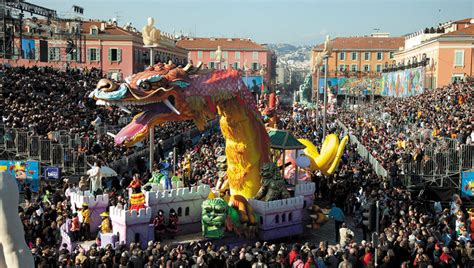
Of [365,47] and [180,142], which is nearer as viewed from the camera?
[180,142]

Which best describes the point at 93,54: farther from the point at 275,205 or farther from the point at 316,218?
the point at 275,205

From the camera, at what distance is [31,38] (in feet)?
163

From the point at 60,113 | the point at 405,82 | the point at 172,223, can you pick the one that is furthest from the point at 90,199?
the point at 405,82

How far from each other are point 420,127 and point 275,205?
15002mm

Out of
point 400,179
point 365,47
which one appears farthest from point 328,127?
point 365,47

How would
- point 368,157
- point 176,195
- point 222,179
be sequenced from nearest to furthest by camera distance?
point 176,195 < point 222,179 < point 368,157

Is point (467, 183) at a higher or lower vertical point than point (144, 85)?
lower

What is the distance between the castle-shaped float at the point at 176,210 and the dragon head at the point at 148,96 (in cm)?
174

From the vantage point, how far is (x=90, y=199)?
1462 centimetres

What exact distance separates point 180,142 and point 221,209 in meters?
17.2

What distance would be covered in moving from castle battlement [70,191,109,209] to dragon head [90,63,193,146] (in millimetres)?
2063

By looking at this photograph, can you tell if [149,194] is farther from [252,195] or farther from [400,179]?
[400,179]

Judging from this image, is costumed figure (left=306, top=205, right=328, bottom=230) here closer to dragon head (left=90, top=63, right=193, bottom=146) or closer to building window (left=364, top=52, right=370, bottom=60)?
dragon head (left=90, top=63, right=193, bottom=146)

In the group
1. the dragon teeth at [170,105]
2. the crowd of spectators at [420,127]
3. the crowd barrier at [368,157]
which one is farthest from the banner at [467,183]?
the dragon teeth at [170,105]
